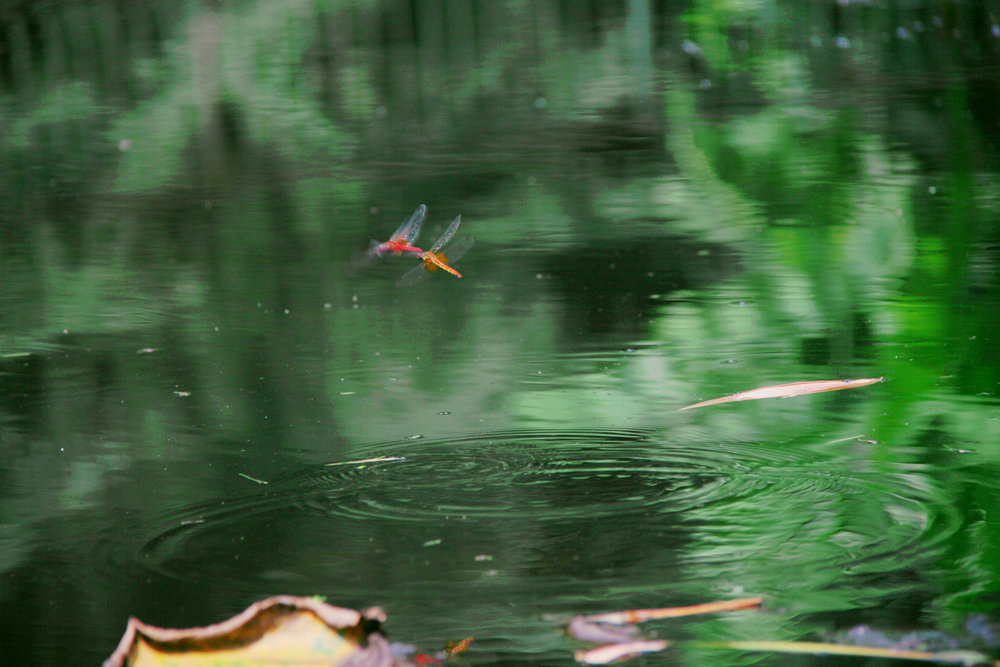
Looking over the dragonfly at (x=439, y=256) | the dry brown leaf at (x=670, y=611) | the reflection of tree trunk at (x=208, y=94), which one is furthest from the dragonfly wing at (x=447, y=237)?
the dry brown leaf at (x=670, y=611)

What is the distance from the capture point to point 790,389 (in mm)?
1546

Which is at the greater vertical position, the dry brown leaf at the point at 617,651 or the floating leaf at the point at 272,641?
the floating leaf at the point at 272,641

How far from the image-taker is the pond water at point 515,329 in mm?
1030

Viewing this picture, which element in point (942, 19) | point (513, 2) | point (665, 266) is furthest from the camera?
point (513, 2)

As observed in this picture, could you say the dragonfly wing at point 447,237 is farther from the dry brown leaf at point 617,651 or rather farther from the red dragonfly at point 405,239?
the dry brown leaf at point 617,651

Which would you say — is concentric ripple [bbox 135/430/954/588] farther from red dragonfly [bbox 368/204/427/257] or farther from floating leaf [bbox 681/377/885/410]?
red dragonfly [bbox 368/204/427/257]

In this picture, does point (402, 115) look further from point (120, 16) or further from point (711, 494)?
point (711, 494)

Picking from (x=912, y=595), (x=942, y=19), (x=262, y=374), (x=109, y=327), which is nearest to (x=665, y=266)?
(x=262, y=374)

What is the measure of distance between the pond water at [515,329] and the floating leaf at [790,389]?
0.07 ft

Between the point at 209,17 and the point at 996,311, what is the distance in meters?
3.51

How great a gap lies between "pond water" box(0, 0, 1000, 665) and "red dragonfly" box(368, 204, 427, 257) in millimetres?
60

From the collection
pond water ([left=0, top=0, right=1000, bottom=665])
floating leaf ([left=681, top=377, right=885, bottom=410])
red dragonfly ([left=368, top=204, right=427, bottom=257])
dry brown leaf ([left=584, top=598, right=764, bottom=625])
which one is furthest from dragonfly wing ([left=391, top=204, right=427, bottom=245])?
dry brown leaf ([left=584, top=598, right=764, bottom=625])

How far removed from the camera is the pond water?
1030mm

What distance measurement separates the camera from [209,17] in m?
4.59
